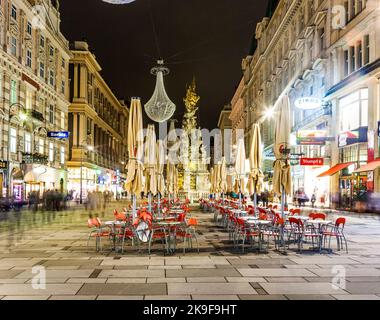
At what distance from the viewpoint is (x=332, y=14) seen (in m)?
36.8

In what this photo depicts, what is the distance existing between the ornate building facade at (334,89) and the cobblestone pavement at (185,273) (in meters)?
18.3

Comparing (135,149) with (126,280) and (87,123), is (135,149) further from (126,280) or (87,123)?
(87,123)

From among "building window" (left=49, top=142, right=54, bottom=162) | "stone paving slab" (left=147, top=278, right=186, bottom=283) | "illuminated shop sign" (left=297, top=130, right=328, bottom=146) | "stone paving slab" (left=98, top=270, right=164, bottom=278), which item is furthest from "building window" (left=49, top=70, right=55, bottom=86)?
"stone paving slab" (left=147, top=278, right=186, bottom=283)

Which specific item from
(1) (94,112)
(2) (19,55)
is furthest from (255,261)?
(1) (94,112)

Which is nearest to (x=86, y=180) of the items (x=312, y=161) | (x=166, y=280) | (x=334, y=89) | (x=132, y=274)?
(x=312, y=161)

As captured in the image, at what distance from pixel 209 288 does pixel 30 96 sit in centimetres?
4015

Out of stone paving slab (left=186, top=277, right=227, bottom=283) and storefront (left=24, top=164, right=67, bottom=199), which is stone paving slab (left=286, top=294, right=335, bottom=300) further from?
storefront (left=24, top=164, right=67, bottom=199)

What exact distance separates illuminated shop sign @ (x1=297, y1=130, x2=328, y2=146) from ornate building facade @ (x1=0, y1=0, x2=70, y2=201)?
62.2 feet

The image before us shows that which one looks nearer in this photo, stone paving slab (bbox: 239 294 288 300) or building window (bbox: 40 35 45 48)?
stone paving slab (bbox: 239 294 288 300)

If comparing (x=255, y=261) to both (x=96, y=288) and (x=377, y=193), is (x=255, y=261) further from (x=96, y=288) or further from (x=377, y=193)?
(x=377, y=193)

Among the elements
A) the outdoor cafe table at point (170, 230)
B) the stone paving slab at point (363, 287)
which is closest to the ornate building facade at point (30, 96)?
the outdoor cafe table at point (170, 230)

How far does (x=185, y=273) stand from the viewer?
951 cm

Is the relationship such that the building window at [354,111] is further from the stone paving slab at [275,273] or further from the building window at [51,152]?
the building window at [51,152]

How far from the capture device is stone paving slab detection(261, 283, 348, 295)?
7.85m
